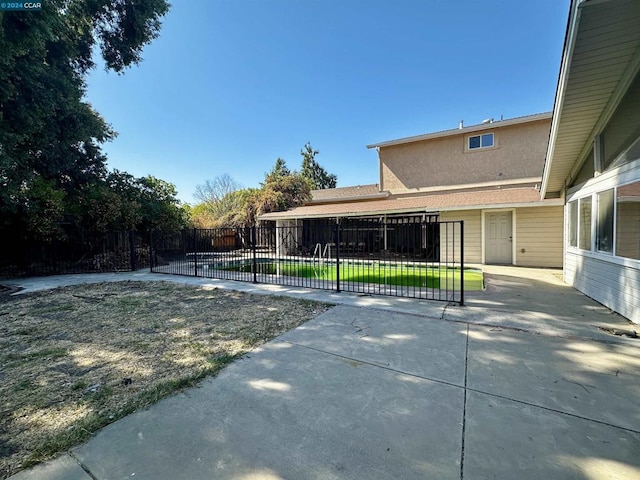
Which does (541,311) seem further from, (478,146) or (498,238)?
(478,146)

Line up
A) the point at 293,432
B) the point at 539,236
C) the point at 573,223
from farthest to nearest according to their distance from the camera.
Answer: the point at 539,236, the point at 573,223, the point at 293,432

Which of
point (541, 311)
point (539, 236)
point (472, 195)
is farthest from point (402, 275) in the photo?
point (472, 195)

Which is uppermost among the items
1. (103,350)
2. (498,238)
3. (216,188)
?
(216,188)

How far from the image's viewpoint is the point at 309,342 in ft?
12.4

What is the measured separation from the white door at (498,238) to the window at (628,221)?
23.4ft

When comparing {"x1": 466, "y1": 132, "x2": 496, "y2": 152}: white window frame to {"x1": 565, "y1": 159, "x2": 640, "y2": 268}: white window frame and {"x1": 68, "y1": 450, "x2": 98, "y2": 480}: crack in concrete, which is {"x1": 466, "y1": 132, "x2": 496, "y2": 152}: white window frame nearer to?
{"x1": 565, "y1": 159, "x2": 640, "y2": 268}: white window frame

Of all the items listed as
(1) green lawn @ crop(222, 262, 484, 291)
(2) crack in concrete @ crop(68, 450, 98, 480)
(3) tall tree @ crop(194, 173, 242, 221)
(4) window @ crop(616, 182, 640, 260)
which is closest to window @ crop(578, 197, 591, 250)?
(4) window @ crop(616, 182, 640, 260)

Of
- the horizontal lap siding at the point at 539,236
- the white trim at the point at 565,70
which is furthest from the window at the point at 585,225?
the horizontal lap siding at the point at 539,236

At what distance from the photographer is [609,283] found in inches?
202

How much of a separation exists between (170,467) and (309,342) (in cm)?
219

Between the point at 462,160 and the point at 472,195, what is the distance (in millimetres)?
2774

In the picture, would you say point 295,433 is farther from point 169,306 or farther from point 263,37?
point 263,37

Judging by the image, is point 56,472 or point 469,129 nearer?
point 56,472

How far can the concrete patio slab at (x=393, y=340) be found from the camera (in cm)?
305
